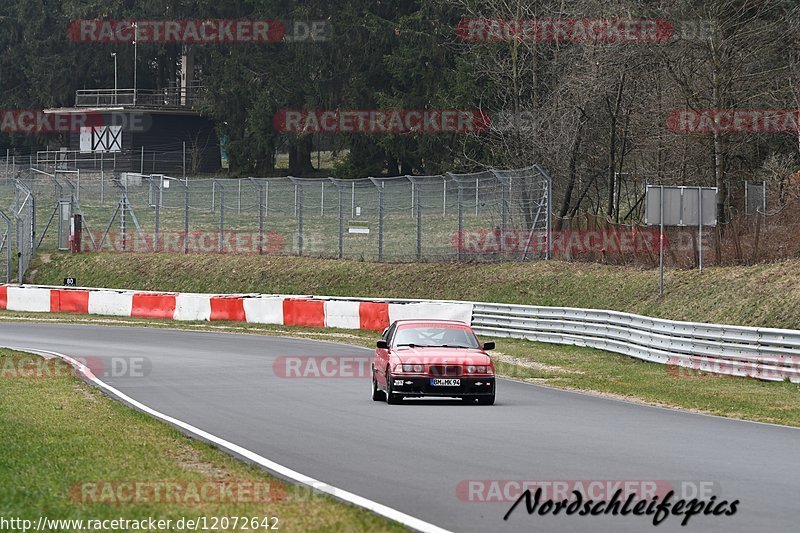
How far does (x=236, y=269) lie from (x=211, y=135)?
1420 inches

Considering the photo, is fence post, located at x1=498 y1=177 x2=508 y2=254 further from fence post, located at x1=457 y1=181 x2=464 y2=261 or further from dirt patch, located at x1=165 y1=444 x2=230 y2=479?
dirt patch, located at x1=165 y1=444 x2=230 y2=479

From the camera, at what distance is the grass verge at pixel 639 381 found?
65.1 ft

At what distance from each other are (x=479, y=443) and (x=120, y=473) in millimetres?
4213

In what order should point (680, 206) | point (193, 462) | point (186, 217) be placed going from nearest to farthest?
point (193, 462) < point (680, 206) < point (186, 217)

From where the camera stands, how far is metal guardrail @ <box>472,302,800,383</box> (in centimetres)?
2403

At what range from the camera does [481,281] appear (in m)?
40.4

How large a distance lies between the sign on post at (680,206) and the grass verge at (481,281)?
2.29 m

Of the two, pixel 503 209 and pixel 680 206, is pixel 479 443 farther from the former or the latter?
pixel 503 209

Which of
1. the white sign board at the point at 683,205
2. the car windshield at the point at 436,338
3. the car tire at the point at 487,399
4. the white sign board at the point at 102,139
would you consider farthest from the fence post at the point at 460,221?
the white sign board at the point at 102,139

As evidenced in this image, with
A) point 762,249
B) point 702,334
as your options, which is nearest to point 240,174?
point 762,249

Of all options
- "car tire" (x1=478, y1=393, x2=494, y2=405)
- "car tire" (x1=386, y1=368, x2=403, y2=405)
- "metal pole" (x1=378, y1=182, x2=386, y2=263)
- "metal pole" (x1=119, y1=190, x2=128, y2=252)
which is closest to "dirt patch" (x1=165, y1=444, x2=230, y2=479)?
"car tire" (x1=386, y1=368, x2=403, y2=405)

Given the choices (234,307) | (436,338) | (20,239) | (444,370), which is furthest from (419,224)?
(444,370)

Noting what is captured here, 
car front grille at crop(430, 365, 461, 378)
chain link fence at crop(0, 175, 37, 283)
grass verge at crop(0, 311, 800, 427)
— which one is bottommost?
grass verge at crop(0, 311, 800, 427)

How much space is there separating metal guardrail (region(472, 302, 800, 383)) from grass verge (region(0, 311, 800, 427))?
233mm
